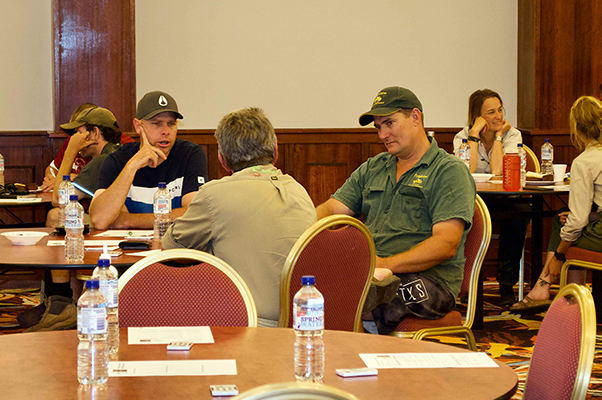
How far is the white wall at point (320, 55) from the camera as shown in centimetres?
663

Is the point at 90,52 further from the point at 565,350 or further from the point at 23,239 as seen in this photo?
the point at 565,350

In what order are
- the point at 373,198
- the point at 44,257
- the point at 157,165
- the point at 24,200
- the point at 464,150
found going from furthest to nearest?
1. the point at 464,150
2. the point at 24,200
3. the point at 157,165
4. the point at 373,198
5. the point at 44,257

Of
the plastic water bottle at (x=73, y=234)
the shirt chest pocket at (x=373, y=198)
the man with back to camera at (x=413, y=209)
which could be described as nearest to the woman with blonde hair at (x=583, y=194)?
the man with back to camera at (x=413, y=209)

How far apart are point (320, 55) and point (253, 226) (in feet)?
15.4

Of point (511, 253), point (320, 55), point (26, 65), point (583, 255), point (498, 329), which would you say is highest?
point (320, 55)

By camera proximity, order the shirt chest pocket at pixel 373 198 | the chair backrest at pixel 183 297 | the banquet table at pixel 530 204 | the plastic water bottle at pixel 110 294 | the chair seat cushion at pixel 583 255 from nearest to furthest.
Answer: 1. the plastic water bottle at pixel 110 294
2. the chair backrest at pixel 183 297
3. the shirt chest pocket at pixel 373 198
4. the chair seat cushion at pixel 583 255
5. the banquet table at pixel 530 204

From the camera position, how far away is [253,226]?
7.54ft

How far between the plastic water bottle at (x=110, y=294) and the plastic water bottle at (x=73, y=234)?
1.03 m

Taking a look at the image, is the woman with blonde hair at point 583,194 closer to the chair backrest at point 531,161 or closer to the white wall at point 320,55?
the chair backrest at point 531,161

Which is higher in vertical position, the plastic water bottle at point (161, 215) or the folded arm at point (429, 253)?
the plastic water bottle at point (161, 215)

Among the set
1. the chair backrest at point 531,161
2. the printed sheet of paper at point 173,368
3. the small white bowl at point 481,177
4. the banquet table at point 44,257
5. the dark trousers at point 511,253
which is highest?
the chair backrest at point 531,161

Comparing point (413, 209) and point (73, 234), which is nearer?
point (73, 234)

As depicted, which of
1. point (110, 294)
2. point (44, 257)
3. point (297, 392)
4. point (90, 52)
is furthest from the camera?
point (90, 52)

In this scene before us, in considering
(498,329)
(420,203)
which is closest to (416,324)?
(420,203)
